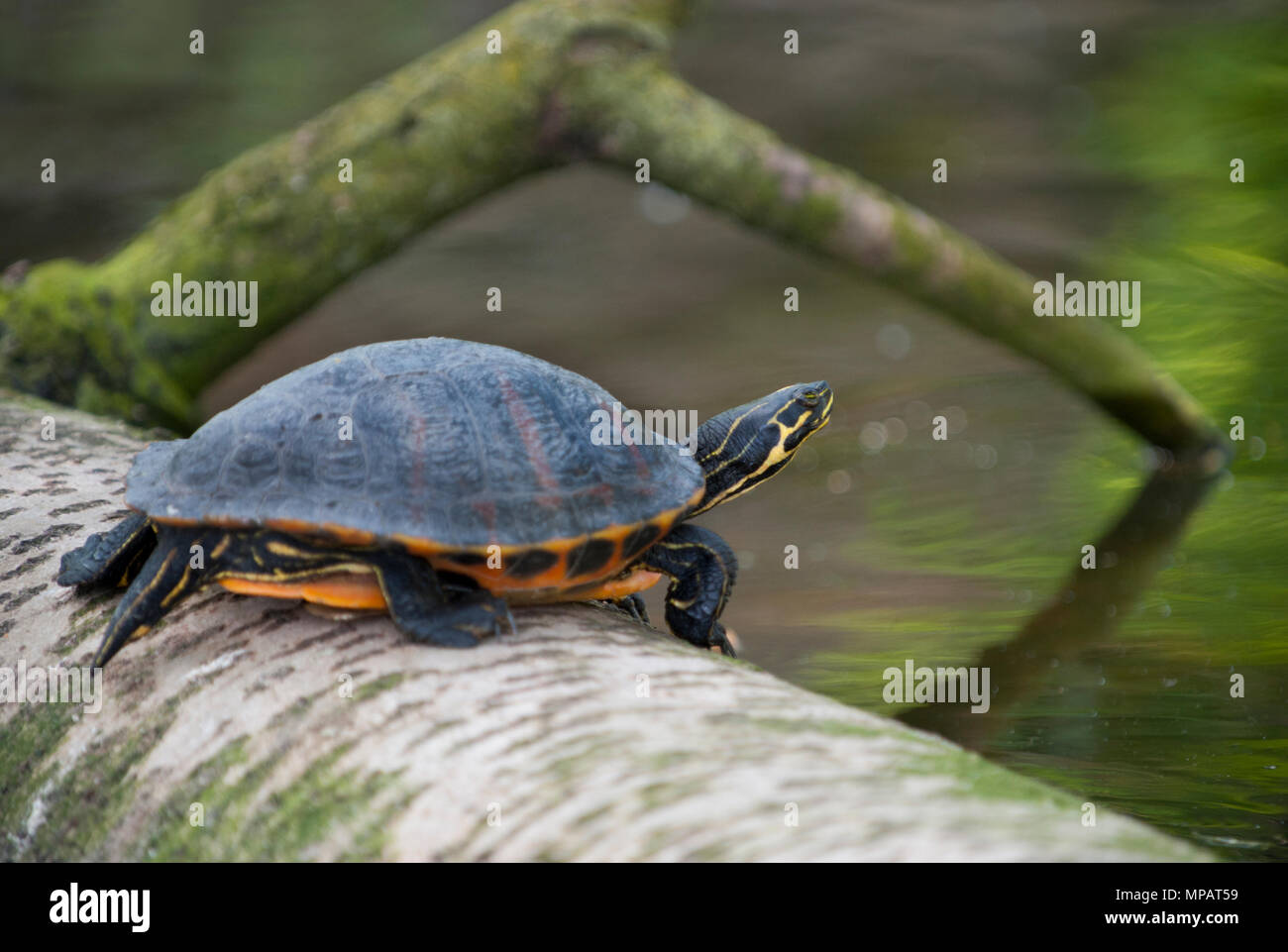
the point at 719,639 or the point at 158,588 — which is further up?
the point at 158,588

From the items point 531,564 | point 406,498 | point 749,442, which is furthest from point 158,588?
point 749,442

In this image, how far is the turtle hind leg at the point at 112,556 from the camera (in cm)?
219

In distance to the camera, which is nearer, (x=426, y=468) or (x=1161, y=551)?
(x=426, y=468)

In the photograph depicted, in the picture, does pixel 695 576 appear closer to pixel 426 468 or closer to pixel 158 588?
pixel 426 468

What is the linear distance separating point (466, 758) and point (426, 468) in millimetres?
647

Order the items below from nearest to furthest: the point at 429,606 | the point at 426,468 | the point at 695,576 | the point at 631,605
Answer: the point at 429,606, the point at 426,468, the point at 695,576, the point at 631,605

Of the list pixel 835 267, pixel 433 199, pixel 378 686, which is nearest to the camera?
pixel 378 686

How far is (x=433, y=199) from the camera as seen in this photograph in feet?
14.7

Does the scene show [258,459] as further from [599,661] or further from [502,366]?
[599,661]

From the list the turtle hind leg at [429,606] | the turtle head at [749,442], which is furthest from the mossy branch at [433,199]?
the turtle hind leg at [429,606]

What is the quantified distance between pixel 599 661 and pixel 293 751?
48 centimetres

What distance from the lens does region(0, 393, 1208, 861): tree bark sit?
4.36 feet

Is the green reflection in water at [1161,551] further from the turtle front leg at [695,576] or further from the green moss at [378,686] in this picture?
the green moss at [378,686]

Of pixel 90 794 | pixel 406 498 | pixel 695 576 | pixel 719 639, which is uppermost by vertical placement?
pixel 406 498
